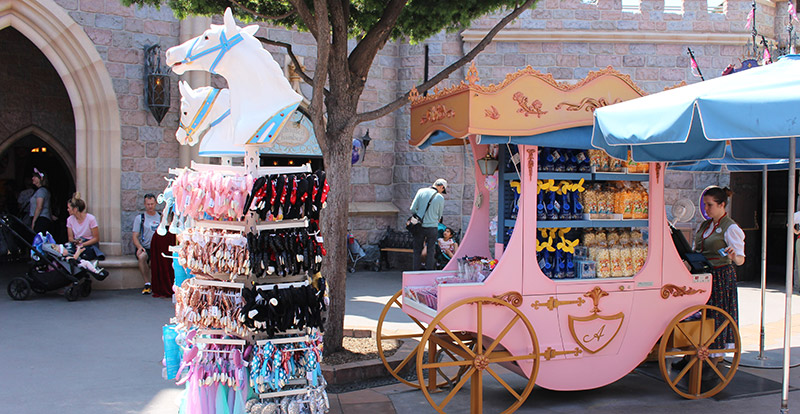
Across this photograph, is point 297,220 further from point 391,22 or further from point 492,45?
point 492,45

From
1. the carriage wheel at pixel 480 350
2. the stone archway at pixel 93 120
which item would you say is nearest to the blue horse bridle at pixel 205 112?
the carriage wheel at pixel 480 350

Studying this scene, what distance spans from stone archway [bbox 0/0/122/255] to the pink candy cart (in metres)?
6.27

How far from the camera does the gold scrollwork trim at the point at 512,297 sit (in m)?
4.66

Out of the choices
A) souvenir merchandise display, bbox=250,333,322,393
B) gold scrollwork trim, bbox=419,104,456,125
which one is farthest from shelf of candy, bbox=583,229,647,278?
souvenir merchandise display, bbox=250,333,322,393

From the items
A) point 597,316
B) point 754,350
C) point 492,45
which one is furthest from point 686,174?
point 597,316

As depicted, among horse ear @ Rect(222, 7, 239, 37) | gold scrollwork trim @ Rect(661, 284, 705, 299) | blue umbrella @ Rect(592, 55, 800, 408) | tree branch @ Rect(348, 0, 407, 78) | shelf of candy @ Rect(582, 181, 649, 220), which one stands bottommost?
gold scrollwork trim @ Rect(661, 284, 705, 299)

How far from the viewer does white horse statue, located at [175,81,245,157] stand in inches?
155

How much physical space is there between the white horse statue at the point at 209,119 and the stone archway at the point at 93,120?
6.21 m

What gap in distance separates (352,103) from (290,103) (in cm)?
219

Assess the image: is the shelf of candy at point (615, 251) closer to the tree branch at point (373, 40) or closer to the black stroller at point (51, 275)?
the tree branch at point (373, 40)

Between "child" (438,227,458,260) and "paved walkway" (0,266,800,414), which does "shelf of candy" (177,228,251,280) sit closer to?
"paved walkway" (0,266,800,414)

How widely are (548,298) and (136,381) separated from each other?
354 cm

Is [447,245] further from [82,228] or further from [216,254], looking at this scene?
[216,254]

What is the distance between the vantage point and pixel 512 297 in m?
4.69
